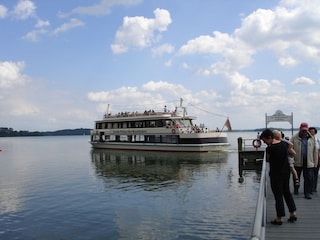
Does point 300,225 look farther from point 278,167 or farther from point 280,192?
point 278,167

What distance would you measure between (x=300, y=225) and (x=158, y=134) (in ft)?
135

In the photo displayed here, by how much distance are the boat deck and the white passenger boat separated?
35053mm

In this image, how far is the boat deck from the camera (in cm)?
692

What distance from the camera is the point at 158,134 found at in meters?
48.8

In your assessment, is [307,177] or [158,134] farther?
[158,134]

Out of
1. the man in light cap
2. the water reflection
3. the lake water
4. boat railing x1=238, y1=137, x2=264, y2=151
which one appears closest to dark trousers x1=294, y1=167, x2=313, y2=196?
the man in light cap

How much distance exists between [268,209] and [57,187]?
16587mm

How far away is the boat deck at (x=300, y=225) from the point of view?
6.92 m

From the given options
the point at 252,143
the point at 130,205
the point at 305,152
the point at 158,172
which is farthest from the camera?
the point at 252,143

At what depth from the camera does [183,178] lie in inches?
1017

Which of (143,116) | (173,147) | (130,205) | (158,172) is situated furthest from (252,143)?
(143,116)

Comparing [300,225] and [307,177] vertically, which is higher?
[307,177]

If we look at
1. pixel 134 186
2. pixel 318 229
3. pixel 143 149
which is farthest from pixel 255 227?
pixel 143 149

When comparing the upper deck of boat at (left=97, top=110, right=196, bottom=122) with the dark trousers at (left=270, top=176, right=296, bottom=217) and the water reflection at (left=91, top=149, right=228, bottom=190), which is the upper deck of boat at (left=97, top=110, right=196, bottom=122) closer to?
the water reflection at (left=91, top=149, right=228, bottom=190)
